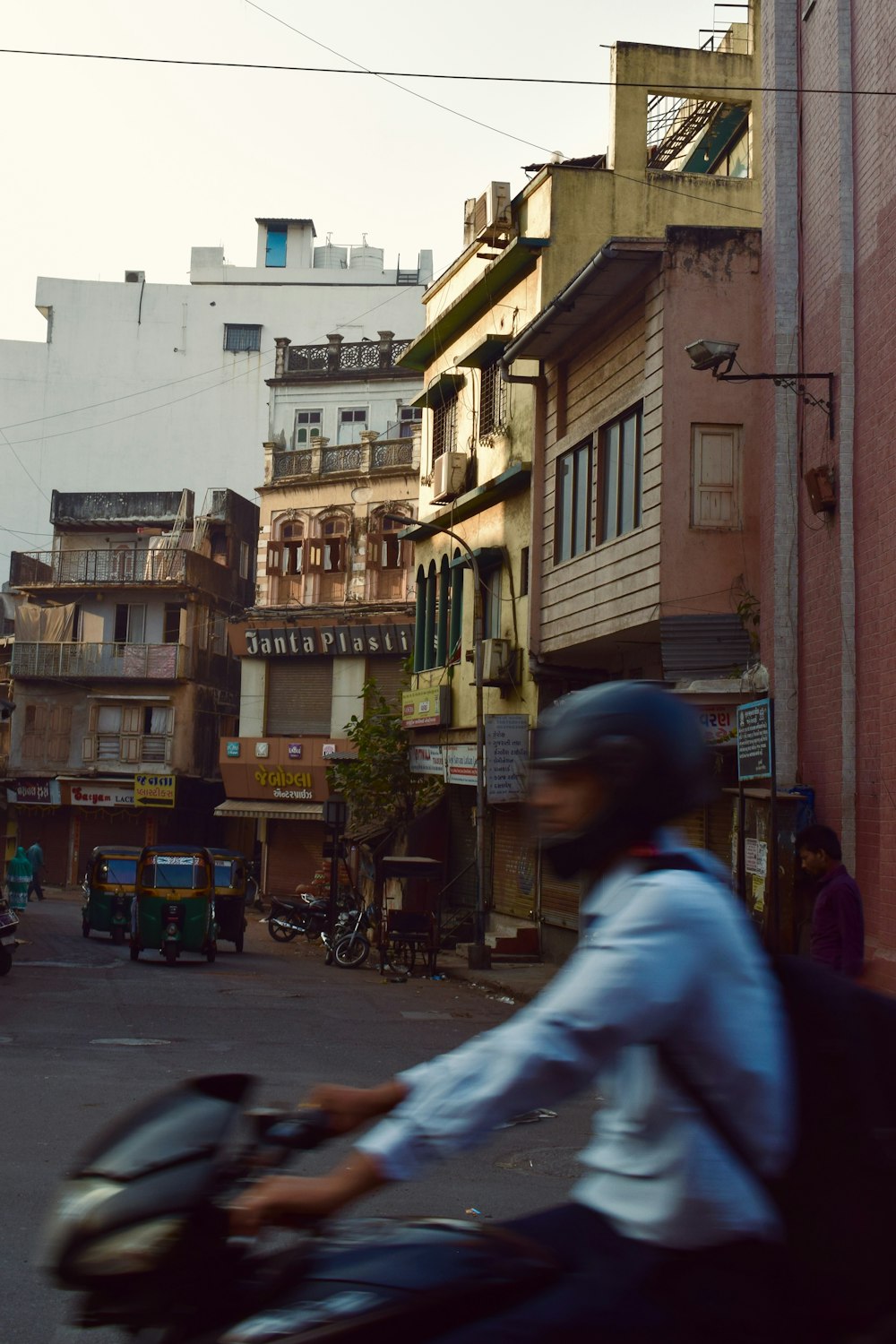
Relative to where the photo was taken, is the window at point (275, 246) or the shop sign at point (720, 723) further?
the window at point (275, 246)

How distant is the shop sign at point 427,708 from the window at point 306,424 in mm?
18542

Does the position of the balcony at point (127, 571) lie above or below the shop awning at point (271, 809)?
above

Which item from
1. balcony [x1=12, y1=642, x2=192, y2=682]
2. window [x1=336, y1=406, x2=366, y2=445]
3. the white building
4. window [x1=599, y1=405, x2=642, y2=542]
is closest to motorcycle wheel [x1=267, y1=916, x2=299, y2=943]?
window [x1=599, y1=405, x2=642, y2=542]

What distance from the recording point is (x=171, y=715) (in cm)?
5456

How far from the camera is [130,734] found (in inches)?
2159

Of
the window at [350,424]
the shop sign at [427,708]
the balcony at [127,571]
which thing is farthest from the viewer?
the balcony at [127,571]

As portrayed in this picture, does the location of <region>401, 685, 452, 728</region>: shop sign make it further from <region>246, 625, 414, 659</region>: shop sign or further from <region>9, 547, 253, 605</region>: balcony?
<region>9, 547, 253, 605</region>: balcony

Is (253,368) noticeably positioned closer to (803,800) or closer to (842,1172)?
(803,800)

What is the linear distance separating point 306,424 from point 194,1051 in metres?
39.7

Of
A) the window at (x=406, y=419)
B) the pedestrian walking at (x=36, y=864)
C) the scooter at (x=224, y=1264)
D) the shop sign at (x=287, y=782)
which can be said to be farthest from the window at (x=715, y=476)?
the window at (x=406, y=419)

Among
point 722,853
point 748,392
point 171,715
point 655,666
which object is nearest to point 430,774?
point 655,666

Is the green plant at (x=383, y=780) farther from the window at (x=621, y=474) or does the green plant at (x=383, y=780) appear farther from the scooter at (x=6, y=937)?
the scooter at (x=6, y=937)

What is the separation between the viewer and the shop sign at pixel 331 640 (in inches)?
1764

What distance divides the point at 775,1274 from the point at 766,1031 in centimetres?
36
